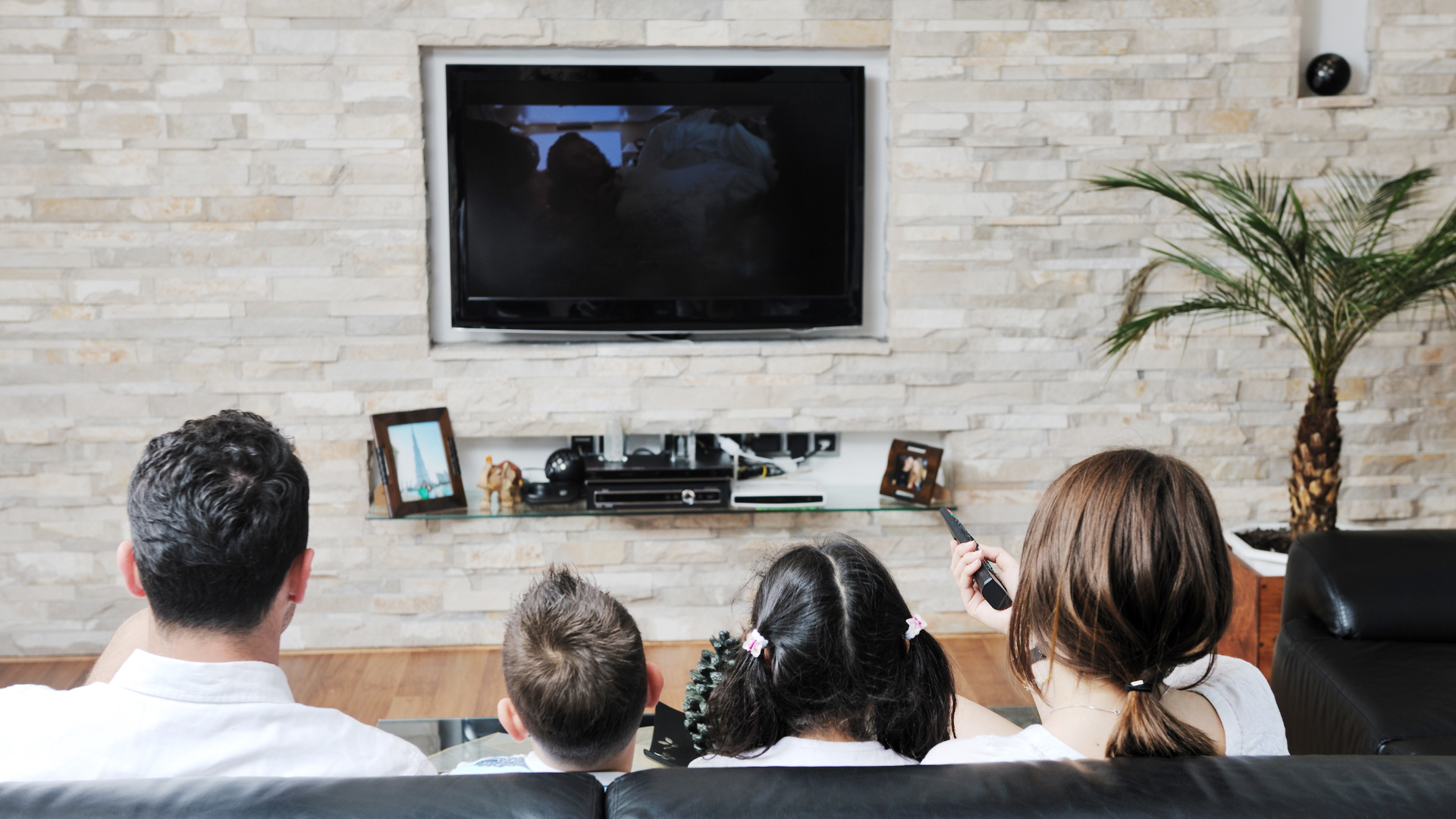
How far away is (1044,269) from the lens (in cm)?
299

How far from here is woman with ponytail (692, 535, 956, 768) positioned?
1.15m

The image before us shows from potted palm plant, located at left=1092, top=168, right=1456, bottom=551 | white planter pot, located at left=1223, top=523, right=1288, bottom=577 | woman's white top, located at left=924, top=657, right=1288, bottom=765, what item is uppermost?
potted palm plant, located at left=1092, top=168, right=1456, bottom=551

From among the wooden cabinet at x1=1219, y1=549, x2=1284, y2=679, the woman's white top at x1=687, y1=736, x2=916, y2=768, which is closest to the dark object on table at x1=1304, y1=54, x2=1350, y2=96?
the wooden cabinet at x1=1219, y1=549, x2=1284, y2=679

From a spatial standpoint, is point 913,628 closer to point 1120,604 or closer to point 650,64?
point 1120,604

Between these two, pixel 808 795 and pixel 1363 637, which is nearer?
pixel 808 795

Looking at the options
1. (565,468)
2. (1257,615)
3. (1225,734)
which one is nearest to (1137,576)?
(1225,734)

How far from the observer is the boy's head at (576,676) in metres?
1.15

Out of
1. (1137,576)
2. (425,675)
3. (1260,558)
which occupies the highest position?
(1137,576)

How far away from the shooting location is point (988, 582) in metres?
1.32

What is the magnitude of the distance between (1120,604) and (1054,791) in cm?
31

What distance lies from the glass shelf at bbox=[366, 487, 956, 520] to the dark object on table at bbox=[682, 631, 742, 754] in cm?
154

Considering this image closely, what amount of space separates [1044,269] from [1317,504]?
38.2 inches

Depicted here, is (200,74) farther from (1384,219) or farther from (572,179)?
(1384,219)

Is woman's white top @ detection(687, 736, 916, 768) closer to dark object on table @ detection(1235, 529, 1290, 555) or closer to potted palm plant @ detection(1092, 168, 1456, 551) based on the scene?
potted palm plant @ detection(1092, 168, 1456, 551)
